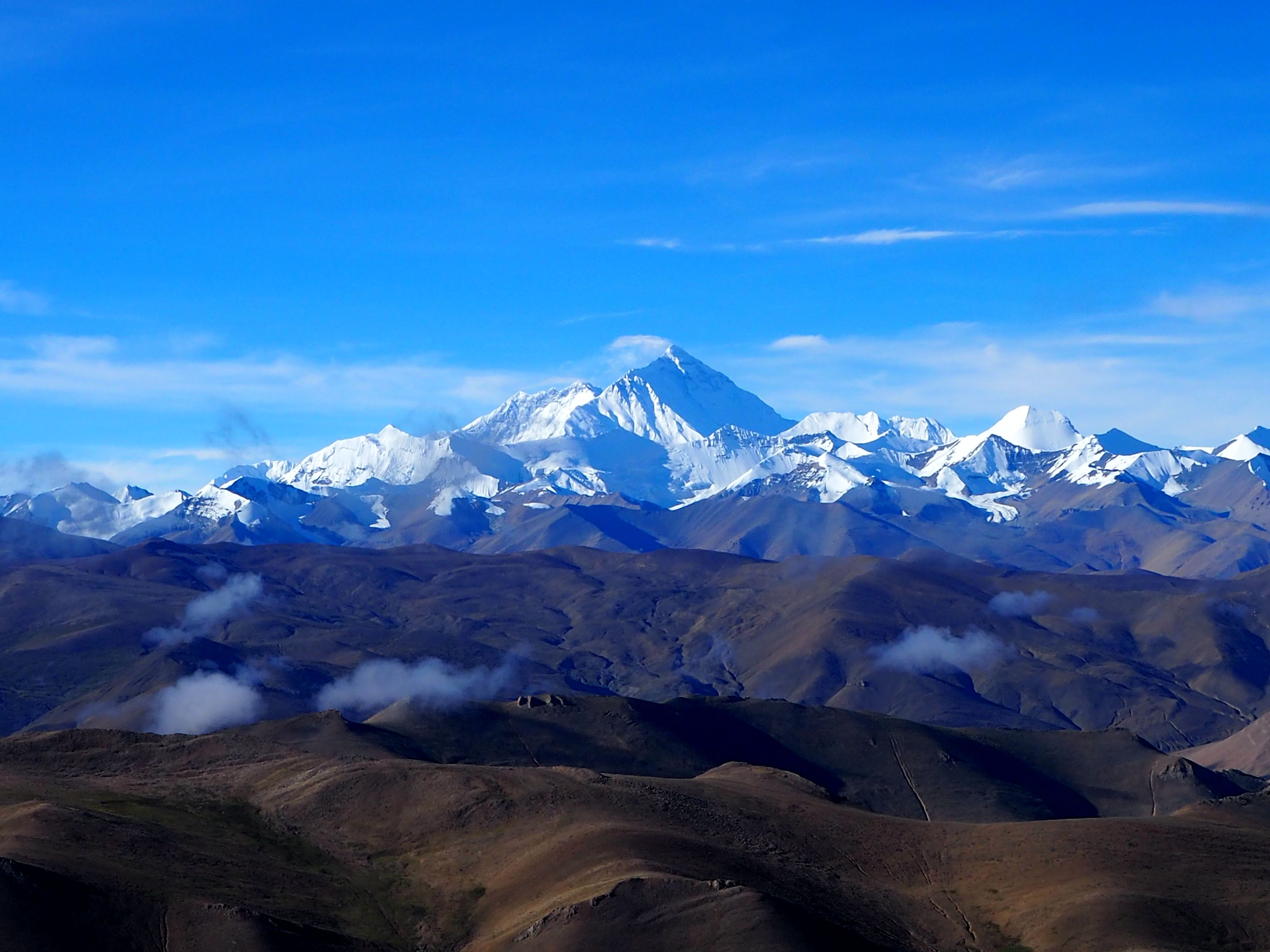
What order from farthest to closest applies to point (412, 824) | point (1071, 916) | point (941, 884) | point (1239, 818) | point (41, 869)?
point (1239, 818) < point (412, 824) < point (941, 884) < point (1071, 916) < point (41, 869)

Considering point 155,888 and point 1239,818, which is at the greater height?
point 155,888

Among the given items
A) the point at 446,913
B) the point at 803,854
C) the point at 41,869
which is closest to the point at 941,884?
the point at 803,854

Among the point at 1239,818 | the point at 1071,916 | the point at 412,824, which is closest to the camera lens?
the point at 1071,916

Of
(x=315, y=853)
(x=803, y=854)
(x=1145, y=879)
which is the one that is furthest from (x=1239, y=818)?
(x=315, y=853)

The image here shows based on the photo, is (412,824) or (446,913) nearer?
(446,913)

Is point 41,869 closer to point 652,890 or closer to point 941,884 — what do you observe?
point 652,890

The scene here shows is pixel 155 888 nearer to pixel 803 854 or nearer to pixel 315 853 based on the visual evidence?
pixel 315 853

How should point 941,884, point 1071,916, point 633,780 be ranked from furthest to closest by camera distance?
point 633,780 → point 941,884 → point 1071,916

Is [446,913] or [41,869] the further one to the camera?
[446,913]

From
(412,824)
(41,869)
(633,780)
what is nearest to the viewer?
(41,869)
